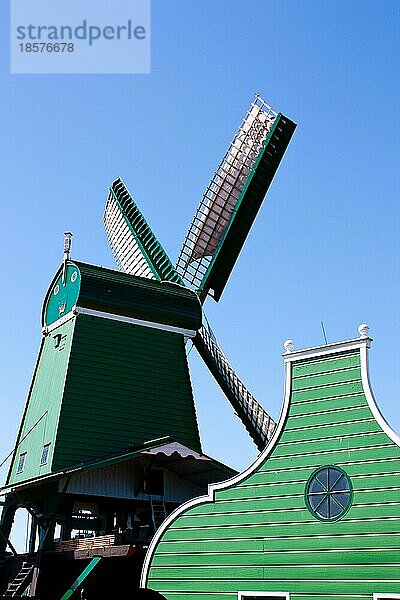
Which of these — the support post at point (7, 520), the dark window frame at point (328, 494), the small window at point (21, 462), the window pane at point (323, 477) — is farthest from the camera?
the small window at point (21, 462)

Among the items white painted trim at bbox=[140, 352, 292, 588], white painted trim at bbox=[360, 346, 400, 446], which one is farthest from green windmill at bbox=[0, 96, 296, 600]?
white painted trim at bbox=[360, 346, 400, 446]

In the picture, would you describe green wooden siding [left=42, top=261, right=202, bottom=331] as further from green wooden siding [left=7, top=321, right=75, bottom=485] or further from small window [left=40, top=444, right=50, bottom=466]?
small window [left=40, top=444, right=50, bottom=466]

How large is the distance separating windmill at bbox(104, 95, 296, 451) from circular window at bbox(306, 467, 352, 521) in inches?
445

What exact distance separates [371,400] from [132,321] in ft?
36.7

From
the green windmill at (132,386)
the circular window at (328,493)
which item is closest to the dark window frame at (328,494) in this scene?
the circular window at (328,493)

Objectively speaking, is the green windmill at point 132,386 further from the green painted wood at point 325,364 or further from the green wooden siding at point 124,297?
the green painted wood at point 325,364

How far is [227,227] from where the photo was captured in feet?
82.5

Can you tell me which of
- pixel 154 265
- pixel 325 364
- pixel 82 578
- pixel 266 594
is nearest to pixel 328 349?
pixel 325 364

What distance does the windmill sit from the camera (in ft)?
80.0

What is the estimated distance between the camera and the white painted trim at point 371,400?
11547 mm

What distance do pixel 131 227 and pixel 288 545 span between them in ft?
53.1

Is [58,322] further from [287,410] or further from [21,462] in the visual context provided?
[287,410]

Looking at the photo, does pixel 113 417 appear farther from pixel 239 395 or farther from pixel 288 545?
pixel 288 545

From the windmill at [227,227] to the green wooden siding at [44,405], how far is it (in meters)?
4.36
